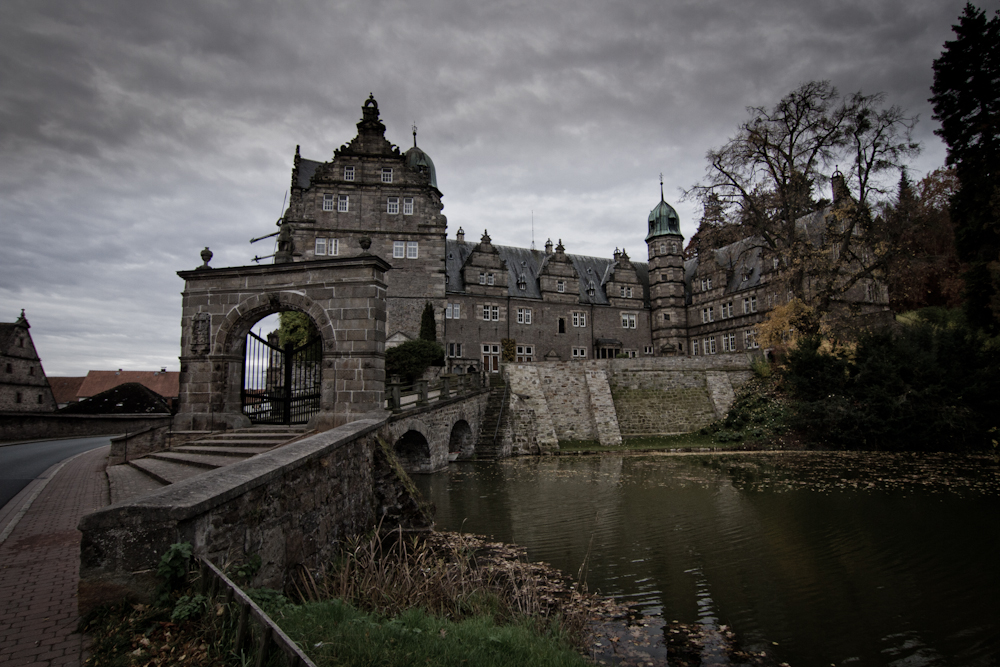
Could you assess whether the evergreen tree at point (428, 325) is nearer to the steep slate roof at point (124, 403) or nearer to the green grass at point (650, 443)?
the green grass at point (650, 443)

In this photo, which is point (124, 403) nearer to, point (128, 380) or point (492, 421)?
point (128, 380)

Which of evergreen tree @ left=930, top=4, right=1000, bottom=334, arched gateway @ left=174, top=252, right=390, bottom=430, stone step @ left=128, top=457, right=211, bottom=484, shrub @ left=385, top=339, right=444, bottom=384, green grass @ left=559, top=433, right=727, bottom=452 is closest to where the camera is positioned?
stone step @ left=128, top=457, right=211, bottom=484

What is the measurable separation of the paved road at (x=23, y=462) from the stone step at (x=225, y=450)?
8.68 ft

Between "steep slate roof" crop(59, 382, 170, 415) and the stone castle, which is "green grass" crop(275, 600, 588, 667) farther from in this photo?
"steep slate roof" crop(59, 382, 170, 415)

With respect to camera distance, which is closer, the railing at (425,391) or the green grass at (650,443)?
the railing at (425,391)

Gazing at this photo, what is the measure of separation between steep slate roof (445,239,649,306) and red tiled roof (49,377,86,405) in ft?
114

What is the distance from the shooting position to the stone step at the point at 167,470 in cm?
814

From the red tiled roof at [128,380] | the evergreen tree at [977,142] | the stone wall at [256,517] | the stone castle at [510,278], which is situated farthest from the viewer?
the red tiled roof at [128,380]

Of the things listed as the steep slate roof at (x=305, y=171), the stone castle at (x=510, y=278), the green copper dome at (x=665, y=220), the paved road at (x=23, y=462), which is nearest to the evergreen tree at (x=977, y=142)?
the stone castle at (x=510, y=278)

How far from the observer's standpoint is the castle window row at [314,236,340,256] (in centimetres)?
2834

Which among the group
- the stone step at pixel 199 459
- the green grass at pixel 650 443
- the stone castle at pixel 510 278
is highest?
the stone castle at pixel 510 278

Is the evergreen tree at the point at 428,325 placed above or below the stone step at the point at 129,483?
above

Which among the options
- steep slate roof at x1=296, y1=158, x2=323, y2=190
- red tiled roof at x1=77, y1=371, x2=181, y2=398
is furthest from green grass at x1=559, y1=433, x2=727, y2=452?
red tiled roof at x1=77, y1=371, x2=181, y2=398

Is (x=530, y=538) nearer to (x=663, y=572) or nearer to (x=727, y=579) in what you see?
(x=663, y=572)
